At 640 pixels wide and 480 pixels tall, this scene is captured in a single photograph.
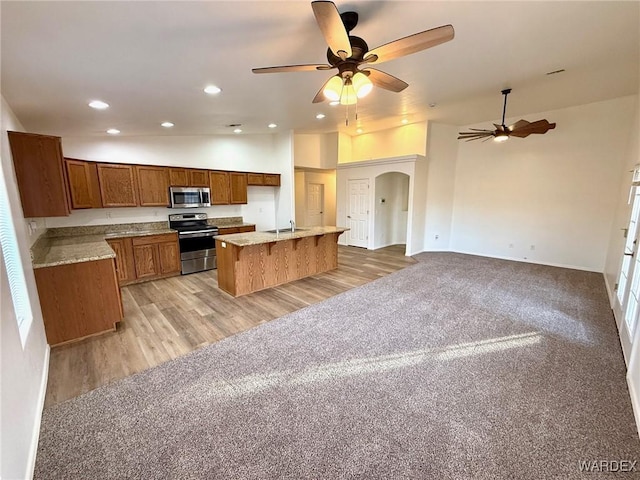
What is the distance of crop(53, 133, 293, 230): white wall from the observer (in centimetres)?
445

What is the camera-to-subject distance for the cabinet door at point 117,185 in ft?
14.3

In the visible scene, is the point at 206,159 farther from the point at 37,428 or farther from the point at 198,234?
the point at 37,428

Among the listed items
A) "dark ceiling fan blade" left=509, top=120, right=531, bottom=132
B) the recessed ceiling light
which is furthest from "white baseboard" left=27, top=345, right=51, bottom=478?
"dark ceiling fan blade" left=509, top=120, right=531, bottom=132

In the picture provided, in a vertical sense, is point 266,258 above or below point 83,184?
below

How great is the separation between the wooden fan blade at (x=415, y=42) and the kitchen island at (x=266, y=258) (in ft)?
8.94

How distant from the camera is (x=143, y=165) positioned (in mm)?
4691

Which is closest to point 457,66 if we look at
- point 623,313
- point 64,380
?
point 623,313

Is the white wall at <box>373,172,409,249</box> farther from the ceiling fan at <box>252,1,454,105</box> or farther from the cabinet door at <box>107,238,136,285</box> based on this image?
the cabinet door at <box>107,238,136,285</box>

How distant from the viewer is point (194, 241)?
5094 mm

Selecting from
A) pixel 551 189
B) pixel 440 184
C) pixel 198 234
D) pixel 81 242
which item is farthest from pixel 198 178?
pixel 551 189

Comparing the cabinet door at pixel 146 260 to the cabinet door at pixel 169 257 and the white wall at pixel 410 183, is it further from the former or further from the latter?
the white wall at pixel 410 183

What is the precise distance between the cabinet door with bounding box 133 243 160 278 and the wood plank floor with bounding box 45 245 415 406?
0.19 m

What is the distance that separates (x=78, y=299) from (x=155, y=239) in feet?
6.73

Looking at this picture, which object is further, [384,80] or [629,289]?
[629,289]
